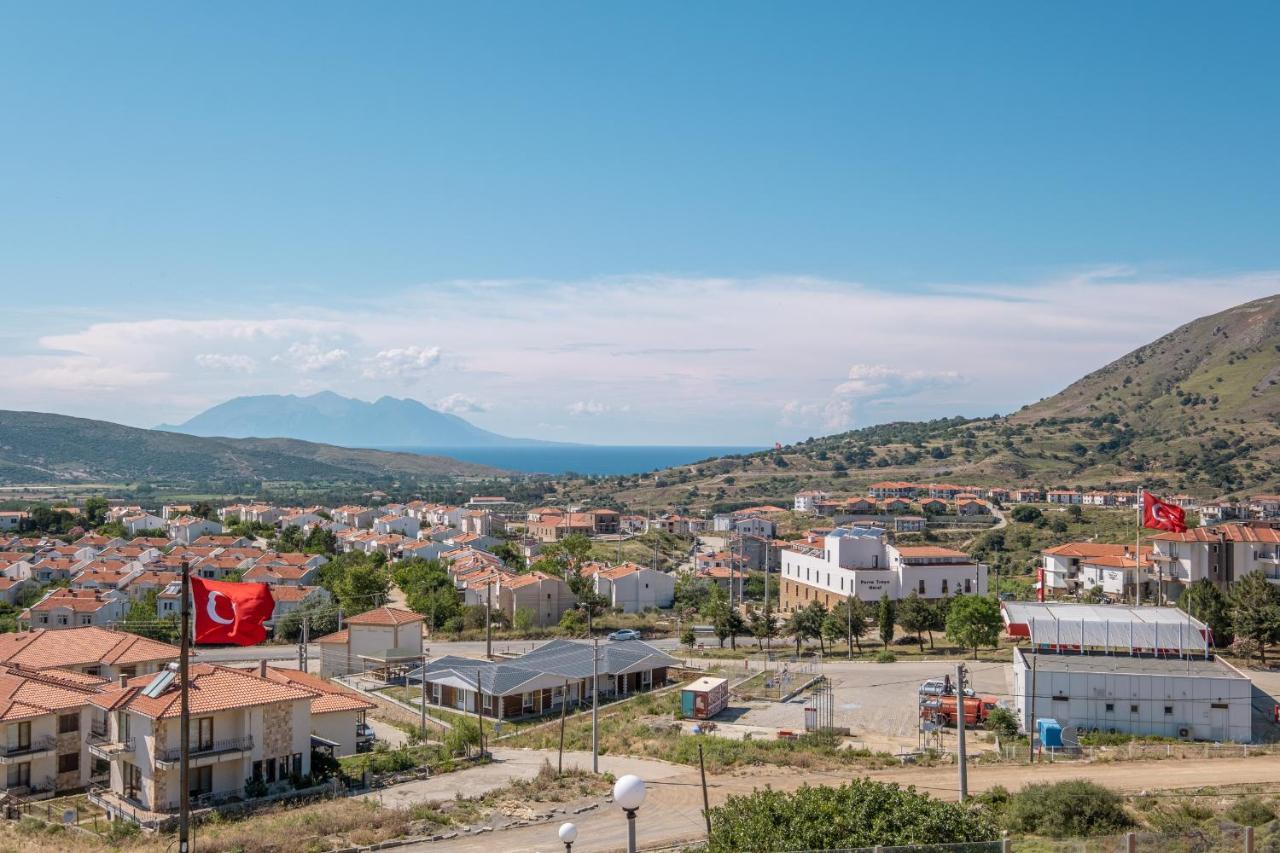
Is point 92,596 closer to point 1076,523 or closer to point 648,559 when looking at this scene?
point 648,559

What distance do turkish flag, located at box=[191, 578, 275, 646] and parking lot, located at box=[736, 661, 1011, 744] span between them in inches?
826

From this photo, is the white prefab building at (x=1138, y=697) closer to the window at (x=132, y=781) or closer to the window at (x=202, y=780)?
the window at (x=202, y=780)

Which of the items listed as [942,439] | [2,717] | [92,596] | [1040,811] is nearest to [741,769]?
[1040,811]

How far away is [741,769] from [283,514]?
114m

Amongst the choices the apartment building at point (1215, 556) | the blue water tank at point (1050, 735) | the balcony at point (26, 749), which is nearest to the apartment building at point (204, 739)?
the balcony at point (26, 749)

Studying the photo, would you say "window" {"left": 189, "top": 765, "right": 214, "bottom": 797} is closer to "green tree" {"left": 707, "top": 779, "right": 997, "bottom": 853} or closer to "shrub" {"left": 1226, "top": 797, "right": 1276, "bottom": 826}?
"green tree" {"left": 707, "top": 779, "right": 997, "bottom": 853}

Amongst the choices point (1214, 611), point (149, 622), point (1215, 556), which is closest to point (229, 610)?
point (1214, 611)

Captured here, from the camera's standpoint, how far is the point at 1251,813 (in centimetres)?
1983

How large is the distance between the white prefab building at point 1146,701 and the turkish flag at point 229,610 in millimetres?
24078

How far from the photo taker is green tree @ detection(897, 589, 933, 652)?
50.8 meters

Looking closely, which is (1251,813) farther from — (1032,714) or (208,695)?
(208,695)

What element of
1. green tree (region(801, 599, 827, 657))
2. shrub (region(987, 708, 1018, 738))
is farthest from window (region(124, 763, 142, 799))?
green tree (region(801, 599, 827, 657))

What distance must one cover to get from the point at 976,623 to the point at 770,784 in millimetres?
23772

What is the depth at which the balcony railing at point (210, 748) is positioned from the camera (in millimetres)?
24359
